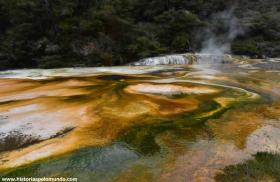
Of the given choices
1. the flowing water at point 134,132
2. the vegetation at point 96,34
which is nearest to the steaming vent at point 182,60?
the vegetation at point 96,34

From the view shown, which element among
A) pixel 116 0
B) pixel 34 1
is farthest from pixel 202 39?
pixel 34 1

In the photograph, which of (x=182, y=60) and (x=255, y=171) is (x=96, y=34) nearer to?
(x=182, y=60)

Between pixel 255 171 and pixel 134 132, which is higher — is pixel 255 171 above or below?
below

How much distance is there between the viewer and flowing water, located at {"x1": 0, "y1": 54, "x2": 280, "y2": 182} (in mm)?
2600

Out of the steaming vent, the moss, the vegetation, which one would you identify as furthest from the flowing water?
the vegetation

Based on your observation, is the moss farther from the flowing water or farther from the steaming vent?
the steaming vent

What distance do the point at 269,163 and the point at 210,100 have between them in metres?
2.21

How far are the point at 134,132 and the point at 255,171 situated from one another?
1485 millimetres

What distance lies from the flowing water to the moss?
87 millimetres

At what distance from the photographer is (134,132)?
134 inches

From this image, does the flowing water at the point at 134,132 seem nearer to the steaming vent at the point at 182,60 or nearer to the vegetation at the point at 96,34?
the steaming vent at the point at 182,60

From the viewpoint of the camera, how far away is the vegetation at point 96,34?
47.1 ft

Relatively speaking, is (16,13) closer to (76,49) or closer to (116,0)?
(76,49)

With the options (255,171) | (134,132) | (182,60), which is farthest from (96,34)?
(255,171)
